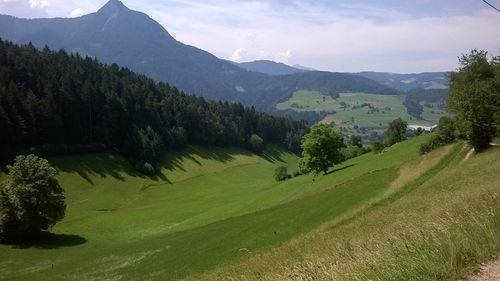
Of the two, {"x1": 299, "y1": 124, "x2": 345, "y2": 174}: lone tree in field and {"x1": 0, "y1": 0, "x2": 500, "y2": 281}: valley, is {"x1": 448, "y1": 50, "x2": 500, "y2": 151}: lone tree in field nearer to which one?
{"x1": 0, "y1": 0, "x2": 500, "y2": 281}: valley

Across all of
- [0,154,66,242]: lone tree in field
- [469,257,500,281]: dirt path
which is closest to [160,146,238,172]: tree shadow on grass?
[0,154,66,242]: lone tree in field

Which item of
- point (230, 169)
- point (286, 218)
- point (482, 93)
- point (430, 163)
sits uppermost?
point (482, 93)

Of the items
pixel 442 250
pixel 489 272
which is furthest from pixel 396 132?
pixel 489 272

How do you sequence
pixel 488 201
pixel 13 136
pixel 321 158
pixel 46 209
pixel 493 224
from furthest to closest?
pixel 13 136 < pixel 321 158 < pixel 46 209 < pixel 488 201 < pixel 493 224

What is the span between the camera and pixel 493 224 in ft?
37.7

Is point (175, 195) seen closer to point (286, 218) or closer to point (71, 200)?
point (71, 200)

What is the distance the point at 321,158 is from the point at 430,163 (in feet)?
108

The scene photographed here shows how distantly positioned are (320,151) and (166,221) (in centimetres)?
3010

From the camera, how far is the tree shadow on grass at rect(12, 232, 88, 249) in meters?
62.8

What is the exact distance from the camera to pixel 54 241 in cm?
6562

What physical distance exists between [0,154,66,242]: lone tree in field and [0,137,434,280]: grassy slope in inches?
135

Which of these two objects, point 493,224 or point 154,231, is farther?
point 154,231

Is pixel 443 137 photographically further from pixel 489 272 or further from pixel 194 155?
pixel 194 155

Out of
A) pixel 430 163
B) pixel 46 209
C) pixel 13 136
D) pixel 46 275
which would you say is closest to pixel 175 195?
pixel 13 136
